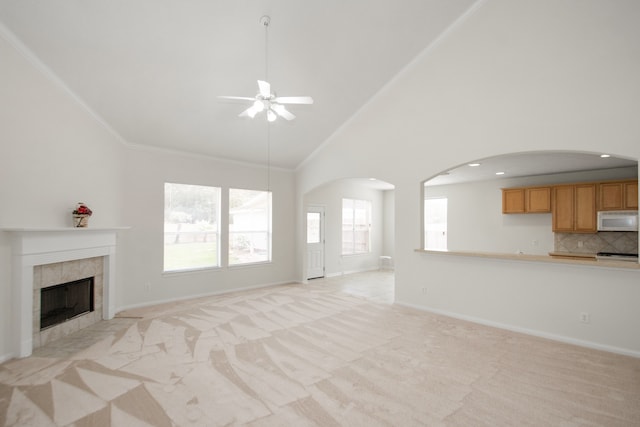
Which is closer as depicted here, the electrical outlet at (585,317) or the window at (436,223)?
the electrical outlet at (585,317)

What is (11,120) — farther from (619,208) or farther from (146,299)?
(619,208)

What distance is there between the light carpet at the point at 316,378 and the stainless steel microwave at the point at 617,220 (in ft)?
11.8

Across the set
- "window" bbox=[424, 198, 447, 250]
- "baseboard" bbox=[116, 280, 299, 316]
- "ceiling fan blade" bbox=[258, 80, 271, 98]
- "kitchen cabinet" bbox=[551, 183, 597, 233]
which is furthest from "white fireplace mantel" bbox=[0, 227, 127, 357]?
"kitchen cabinet" bbox=[551, 183, 597, 233]

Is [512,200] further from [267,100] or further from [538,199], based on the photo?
[267,100]

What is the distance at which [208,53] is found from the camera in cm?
374

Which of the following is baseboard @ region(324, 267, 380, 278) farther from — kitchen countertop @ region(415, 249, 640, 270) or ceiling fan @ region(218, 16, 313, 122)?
ceiling fan @ region(218, 16, 313, 122)

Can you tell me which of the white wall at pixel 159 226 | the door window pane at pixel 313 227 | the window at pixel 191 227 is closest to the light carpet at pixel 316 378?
the white wall at pixel 159 226

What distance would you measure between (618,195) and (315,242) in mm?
6332

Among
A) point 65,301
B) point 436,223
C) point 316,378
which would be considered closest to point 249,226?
point 65,301

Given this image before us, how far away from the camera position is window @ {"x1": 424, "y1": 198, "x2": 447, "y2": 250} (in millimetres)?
8695

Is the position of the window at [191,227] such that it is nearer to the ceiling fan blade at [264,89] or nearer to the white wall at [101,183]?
the white wall at [101,183]

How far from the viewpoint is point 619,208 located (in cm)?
582

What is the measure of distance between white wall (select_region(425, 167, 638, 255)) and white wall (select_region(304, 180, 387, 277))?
1.95 metres

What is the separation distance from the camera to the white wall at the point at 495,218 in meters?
6.80
